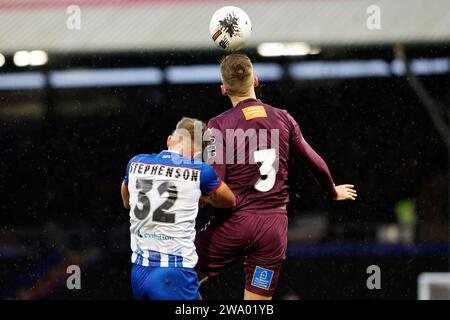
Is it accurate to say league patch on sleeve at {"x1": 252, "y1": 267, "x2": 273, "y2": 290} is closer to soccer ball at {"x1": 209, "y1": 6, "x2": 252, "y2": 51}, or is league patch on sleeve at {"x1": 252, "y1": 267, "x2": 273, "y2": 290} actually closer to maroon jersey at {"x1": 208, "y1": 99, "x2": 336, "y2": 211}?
maroon jersey at {"x1": 208, "y1": 99, "x2": 336, "y2": 211}

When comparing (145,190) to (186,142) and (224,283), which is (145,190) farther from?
(224,283)

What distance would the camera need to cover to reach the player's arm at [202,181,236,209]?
14.0 feet

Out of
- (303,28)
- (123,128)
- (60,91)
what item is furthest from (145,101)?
(303,28)

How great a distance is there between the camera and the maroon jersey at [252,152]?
4.42m

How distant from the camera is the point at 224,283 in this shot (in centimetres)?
657

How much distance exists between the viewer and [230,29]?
493cm

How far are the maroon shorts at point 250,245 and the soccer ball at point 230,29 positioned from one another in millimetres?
1133

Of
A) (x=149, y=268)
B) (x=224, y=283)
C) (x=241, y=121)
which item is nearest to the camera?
(x=149, y=268)

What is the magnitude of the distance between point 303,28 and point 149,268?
125 inches

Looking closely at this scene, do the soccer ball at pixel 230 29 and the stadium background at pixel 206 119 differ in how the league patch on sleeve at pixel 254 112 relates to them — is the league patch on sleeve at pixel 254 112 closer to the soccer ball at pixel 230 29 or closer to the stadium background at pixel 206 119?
the soccer ball at pixel 230 29

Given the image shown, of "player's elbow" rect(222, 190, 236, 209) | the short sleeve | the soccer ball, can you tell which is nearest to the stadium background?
the soccer ball

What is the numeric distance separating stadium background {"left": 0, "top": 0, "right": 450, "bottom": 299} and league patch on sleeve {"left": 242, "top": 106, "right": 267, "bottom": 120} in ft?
6.90
